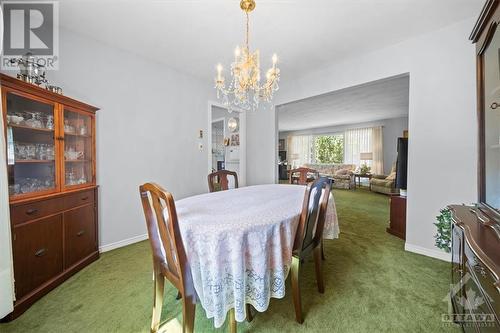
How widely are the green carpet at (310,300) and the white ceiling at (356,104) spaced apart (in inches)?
101

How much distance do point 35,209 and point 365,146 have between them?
8.77 meters

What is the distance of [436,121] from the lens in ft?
7.00

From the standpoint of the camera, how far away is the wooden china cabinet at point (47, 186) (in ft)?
4.60

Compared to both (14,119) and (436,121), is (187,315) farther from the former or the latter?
(436,121)

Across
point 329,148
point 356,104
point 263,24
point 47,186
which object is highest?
point 356,104

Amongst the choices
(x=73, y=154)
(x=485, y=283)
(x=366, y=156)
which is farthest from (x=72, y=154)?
(x=366, y=156)

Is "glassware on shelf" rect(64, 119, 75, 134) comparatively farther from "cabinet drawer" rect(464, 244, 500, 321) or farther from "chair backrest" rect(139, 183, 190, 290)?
→ "cabinet drawer" rect(464, 244, 500, 321)

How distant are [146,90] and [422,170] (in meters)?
3.63

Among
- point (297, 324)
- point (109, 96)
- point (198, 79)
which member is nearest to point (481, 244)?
point (297, 324)

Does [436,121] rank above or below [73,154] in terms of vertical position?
above

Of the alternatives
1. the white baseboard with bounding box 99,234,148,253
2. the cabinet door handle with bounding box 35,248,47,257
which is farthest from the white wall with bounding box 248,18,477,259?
the cabinet door handle with bounding box 35,248,47,257

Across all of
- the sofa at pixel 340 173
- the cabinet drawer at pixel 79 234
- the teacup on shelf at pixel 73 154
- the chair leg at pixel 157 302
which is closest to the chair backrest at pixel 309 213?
the chair leg at pixel 157 302

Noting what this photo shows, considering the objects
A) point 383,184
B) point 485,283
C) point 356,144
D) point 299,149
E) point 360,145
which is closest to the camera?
point 485,283

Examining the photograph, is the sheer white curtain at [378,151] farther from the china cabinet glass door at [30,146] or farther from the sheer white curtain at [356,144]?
the china cabinet glass door at [30,146]
